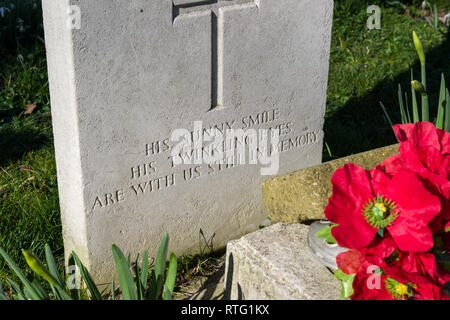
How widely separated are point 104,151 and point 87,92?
256 mm

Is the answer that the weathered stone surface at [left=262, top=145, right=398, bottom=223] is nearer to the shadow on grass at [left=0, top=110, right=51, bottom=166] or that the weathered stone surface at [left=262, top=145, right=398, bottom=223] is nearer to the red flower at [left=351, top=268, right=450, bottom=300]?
the red flower at [left=351, top=268, right=450, bottom=300]

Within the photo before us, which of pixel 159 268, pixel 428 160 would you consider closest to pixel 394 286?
pixel 428 160

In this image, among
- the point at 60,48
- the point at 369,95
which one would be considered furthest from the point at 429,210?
the point at 369,95

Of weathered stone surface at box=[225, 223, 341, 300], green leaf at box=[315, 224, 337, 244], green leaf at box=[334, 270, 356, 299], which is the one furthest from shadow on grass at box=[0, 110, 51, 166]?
green leaf at box=[334, 270, 356, 299]

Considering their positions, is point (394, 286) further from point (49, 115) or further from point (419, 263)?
point (49, 115)

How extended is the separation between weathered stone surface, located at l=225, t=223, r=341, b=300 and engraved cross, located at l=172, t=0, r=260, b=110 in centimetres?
68

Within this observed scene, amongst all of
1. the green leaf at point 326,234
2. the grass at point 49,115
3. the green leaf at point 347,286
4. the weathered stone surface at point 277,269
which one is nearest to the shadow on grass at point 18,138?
the grass at point 49,115

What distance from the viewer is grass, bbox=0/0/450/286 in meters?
2.97

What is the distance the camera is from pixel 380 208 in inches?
69.6

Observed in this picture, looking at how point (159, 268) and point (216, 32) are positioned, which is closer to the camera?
point (159, 268)

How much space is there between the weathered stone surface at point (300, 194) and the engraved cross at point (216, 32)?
0.46m

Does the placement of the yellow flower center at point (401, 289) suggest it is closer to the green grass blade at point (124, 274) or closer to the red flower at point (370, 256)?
the red flower at point (370, 256)

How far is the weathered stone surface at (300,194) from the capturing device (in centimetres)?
242

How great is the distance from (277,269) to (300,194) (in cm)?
43
